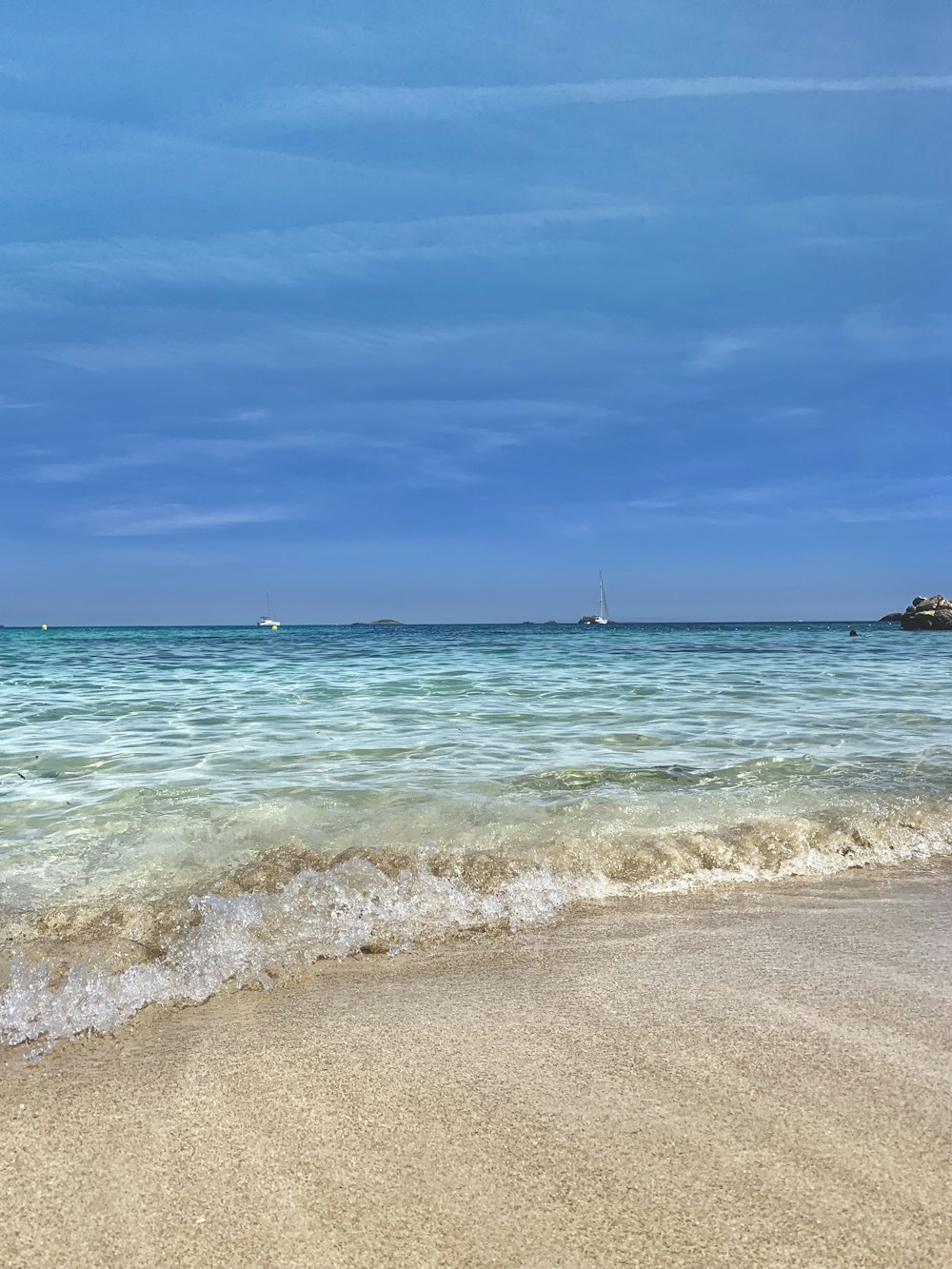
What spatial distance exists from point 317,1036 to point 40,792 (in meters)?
3.99

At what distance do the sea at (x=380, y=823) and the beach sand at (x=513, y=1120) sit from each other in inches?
18.0

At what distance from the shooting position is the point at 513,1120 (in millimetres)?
1926

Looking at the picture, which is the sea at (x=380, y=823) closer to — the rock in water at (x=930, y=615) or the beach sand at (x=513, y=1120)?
the beach sand at (x=513, y=1120)

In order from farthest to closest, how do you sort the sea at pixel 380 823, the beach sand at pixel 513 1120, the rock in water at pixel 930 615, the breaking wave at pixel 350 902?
the rock in water at pixel 930 615 < the sea at pixel 380 823 < the breaking wave at pixel 350 902 < the beach sand at pixel 513 1120

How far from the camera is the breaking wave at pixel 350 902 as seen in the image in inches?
108

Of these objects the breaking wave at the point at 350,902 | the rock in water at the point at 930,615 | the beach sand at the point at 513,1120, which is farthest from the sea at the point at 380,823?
the rock in water at the point at 930,615

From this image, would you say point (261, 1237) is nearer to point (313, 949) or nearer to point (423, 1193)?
point (423, 1193)

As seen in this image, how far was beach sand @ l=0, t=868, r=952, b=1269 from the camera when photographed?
1.55 m

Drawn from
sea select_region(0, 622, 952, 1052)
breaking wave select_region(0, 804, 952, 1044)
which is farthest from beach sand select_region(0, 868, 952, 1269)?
sea select_region(0, 622, 952, 1052)

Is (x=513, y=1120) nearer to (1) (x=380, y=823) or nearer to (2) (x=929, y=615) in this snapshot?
(1) (x=380, y=823)

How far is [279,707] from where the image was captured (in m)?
9.98

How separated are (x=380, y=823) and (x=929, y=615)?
196 ft

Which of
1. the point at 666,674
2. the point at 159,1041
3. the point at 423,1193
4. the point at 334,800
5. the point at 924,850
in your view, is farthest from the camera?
the point at 666,674

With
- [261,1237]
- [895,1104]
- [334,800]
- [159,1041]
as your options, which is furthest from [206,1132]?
[334,800]
